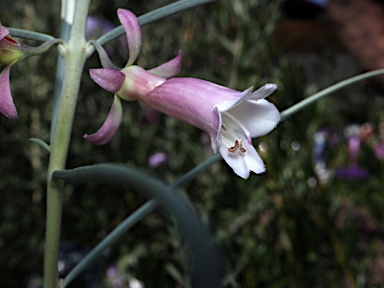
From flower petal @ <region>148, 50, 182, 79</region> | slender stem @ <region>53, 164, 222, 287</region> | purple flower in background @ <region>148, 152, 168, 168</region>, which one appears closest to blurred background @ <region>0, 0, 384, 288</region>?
purple flower in background @ <region>148, 152, 168, 168</region>

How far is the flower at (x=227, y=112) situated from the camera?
38 centimetres

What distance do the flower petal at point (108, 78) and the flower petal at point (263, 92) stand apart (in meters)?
0.08

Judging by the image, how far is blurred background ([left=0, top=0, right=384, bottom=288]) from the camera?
1103 millimetres

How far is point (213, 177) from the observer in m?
1.31

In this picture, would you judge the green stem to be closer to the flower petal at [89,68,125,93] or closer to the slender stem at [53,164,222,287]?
the flower petal at [89,68,125,93]

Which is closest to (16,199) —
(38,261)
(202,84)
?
(38,261)

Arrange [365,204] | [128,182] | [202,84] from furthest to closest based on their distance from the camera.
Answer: [365,204], [202,84], [128,182]

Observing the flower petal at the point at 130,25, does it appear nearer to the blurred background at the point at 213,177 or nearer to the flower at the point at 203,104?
the flower at the point at 203,104

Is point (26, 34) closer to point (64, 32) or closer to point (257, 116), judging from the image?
point (64, 32)

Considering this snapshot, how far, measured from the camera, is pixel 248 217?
1238 mm

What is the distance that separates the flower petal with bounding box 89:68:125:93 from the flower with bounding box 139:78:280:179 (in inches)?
0.9

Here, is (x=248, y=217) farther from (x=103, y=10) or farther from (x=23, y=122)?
(x=103, y=10)

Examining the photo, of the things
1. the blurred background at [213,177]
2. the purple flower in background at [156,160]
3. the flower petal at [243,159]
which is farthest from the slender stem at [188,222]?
the purple flower in background at [156,160]

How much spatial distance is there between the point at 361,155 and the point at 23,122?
2.35 ft
